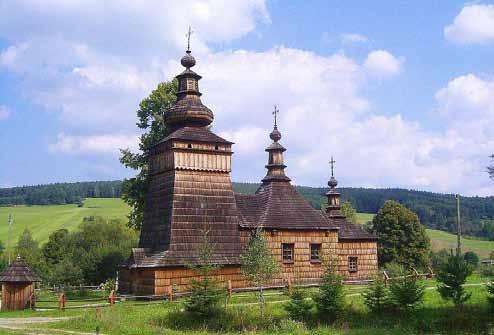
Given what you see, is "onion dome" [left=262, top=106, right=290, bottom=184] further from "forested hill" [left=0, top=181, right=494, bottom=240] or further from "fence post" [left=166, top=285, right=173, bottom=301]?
"forested hill" [left=0, top=181, right=494, bottom=240]

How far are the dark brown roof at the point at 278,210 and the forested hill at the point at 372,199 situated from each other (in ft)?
246

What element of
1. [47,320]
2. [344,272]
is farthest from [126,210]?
[47,320]

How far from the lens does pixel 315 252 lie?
123 feet

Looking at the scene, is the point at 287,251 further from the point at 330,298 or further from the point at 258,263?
the point at 330,298

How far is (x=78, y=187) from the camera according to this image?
145m

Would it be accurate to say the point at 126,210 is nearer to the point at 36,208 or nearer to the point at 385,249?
the point at 36,208

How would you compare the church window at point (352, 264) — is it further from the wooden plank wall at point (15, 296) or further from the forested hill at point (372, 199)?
the forested hill at point (372, 199)

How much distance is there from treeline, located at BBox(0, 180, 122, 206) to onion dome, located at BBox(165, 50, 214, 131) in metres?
85.8

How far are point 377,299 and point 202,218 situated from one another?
12314mm

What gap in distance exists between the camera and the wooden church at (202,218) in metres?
31.7

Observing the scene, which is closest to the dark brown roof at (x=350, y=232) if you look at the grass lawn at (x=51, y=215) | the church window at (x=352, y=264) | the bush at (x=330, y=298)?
the church window at (x=352, y=264)

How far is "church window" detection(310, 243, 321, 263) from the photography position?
3734cm

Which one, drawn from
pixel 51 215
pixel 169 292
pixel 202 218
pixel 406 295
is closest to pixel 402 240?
pixel 202 218

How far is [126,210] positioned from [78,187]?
44172 millimetres
